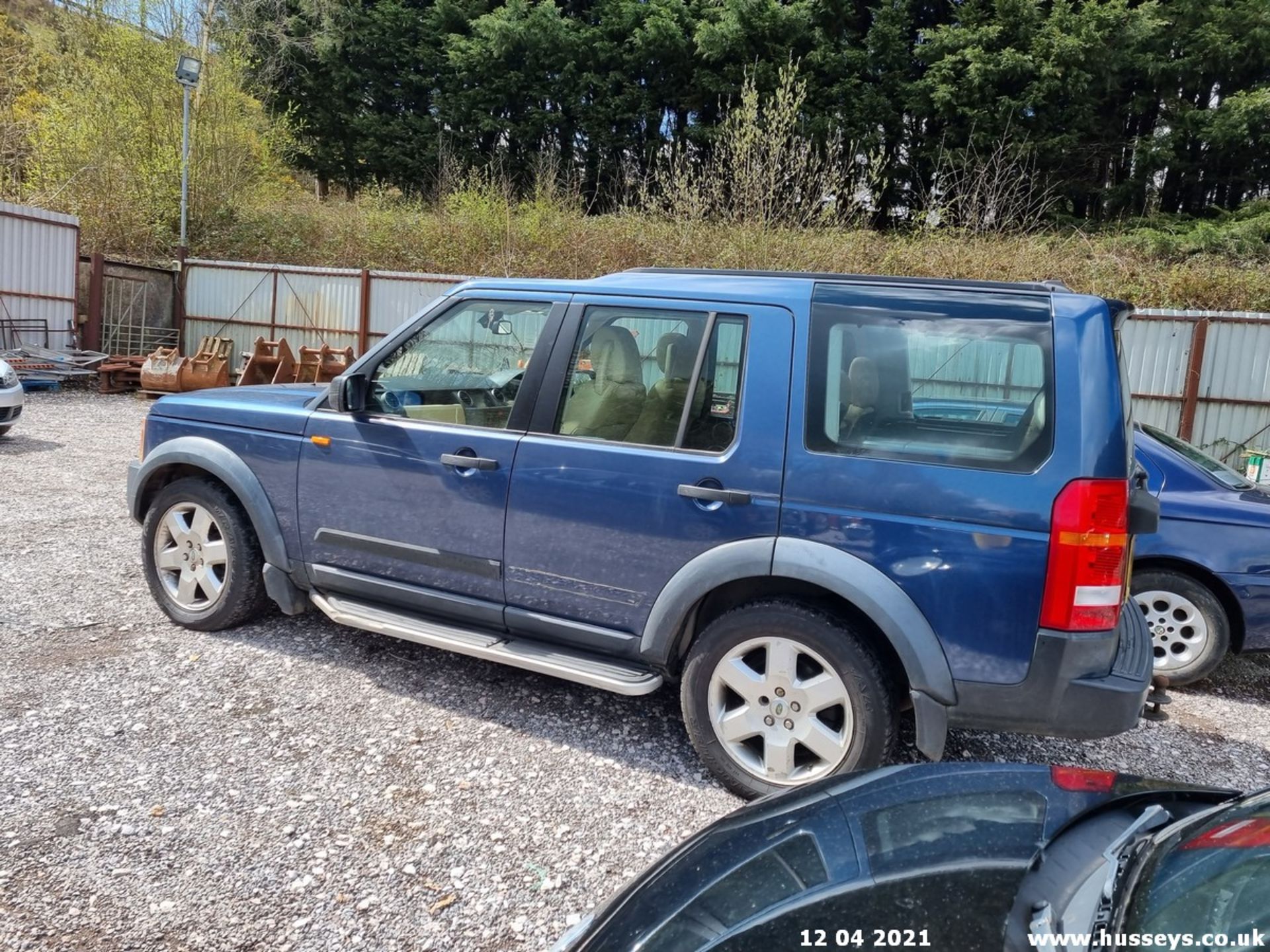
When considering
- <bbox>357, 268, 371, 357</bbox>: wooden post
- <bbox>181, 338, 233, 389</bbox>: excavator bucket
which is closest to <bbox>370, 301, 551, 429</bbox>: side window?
<bbox>181, 338, 233, 389</bbox>: excavator bucket

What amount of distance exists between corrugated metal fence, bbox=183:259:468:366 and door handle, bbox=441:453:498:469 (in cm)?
1250

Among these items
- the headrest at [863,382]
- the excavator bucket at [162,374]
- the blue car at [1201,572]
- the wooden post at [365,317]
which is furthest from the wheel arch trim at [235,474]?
the wooden post at [365,317]

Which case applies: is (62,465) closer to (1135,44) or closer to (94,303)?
(94,303)

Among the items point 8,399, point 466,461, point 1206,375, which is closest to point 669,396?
point 466,461

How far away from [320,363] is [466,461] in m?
13.2

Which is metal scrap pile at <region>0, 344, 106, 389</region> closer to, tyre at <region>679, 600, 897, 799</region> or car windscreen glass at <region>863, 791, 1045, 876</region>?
tyre at <region>679, 600, 897, 799</region>

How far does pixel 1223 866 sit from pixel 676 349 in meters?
2.40

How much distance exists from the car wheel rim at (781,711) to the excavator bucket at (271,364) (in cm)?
1394

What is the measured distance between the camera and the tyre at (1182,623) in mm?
4484

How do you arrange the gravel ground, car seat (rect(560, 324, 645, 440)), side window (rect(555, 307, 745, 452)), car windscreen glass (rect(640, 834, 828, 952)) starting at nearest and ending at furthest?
car windscreen glass (rect(640, 834, 828, 952)), the gravel ground, side window (rect(555, 307, 745, 452)), car seat (rect(560, 324, 645, 440))

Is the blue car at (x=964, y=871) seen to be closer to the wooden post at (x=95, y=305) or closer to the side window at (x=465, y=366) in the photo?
the side window at (x=465, y=366)

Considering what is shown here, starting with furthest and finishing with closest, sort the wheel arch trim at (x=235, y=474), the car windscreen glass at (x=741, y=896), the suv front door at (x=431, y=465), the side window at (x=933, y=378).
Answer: the wheel arch trim at (x=235, y=474), the suv front door at (x=431, y=465), the side window at (x=933, y=378), the car windscreen glass at (x=741, y=896)

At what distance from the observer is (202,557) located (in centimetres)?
432

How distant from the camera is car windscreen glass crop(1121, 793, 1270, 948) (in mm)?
→ 1300
